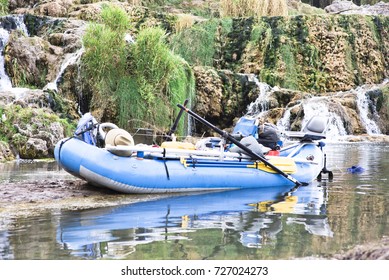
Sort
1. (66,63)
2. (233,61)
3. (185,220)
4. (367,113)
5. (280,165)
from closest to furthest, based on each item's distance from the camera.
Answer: (185,220) < (280,165) < (66,63) < (367,113) < (233,61)

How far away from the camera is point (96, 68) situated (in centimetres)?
1556

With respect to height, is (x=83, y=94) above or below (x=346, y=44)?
below

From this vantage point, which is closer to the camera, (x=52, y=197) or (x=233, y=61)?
(x=52, y=197)

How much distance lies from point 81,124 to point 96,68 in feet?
22.5

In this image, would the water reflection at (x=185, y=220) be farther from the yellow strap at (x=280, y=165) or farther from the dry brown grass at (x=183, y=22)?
the dry brown grass at (x=183, y=22)

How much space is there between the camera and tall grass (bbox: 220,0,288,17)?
82.1ft

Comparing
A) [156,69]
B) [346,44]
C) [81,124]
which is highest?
[346,44]

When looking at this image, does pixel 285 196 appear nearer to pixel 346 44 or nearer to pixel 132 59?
pixel 132 59

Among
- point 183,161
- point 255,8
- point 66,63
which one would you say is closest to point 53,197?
point 183,161

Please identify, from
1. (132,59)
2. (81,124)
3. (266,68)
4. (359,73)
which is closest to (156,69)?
(132,59)

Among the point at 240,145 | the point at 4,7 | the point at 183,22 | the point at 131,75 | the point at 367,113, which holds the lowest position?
the point at 240,145

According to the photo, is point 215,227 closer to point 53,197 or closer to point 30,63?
point 53,197

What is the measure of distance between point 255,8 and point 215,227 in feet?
63.3

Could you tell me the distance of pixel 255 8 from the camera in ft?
82.0
